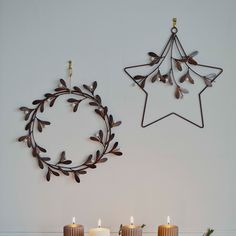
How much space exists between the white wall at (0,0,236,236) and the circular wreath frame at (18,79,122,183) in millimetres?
37

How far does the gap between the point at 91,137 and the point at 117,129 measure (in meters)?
0.14

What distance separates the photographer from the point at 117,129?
2.16 m

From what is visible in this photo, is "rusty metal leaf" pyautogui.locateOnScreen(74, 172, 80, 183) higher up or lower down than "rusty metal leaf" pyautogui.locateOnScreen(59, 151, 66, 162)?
lower down

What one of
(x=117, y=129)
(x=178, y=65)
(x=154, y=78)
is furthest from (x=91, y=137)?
(x=178, y=65)

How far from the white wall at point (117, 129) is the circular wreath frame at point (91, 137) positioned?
37 millimetres

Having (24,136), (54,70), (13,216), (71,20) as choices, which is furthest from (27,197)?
(71,20)

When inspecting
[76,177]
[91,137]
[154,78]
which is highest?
[154,78]

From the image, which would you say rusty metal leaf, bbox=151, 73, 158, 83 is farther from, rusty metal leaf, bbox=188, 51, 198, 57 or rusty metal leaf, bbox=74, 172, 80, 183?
rusty metal leaf, bbox=74, 172, 80, 183

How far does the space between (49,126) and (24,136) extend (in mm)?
127

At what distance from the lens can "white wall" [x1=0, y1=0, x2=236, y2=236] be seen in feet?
6.90

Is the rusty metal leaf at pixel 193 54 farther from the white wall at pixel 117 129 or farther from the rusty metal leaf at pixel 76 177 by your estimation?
the rusty metal leaf at pixel 76 177

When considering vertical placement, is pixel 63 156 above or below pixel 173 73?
below

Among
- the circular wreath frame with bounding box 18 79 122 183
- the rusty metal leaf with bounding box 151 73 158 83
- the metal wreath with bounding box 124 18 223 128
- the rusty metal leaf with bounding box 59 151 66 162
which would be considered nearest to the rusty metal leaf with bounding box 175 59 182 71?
the metal wreath with bounding box 124 18 223 128

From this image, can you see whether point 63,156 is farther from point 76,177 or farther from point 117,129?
point 117,129
